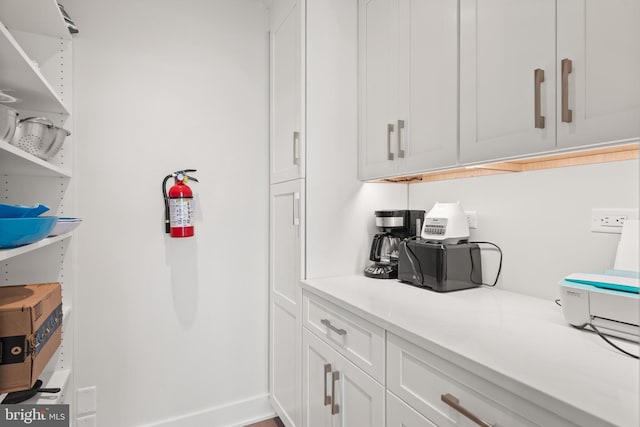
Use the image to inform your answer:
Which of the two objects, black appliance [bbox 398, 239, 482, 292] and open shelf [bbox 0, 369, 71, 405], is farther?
black appliance [bbox 398, 239, 482, 292]

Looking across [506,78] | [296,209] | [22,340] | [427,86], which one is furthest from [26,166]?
[506,78]

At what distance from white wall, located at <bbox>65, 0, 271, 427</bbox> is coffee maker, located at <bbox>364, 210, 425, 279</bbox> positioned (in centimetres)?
74

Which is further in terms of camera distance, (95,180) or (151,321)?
(151,321)

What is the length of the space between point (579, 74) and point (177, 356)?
2144 millimetres

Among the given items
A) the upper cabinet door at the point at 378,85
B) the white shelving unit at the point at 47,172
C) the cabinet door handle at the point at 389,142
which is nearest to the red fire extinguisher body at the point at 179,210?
the white shelving unit at the point at 47,172

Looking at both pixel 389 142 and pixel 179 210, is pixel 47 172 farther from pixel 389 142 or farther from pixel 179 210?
pixel 389 142

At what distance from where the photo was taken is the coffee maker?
1.69 meters

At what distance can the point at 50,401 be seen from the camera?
123 centimetres

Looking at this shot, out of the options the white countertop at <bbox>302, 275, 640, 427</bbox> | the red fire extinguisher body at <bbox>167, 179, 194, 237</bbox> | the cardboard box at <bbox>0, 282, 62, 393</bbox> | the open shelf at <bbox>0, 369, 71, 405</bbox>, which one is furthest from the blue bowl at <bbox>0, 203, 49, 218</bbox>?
the white countertop at <bbox>302, 275, 640, 427</bbox>

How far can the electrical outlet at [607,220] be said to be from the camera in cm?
108

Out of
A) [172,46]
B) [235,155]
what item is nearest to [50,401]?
[235,155]

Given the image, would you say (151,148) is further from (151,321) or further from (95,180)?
(151,321)

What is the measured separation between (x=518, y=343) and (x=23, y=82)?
173 centimetres

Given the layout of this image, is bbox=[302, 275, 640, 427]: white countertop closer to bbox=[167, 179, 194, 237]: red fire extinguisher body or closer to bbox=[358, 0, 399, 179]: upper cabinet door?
bbox=[358, 0, 399, 179]: upper cabinet door
